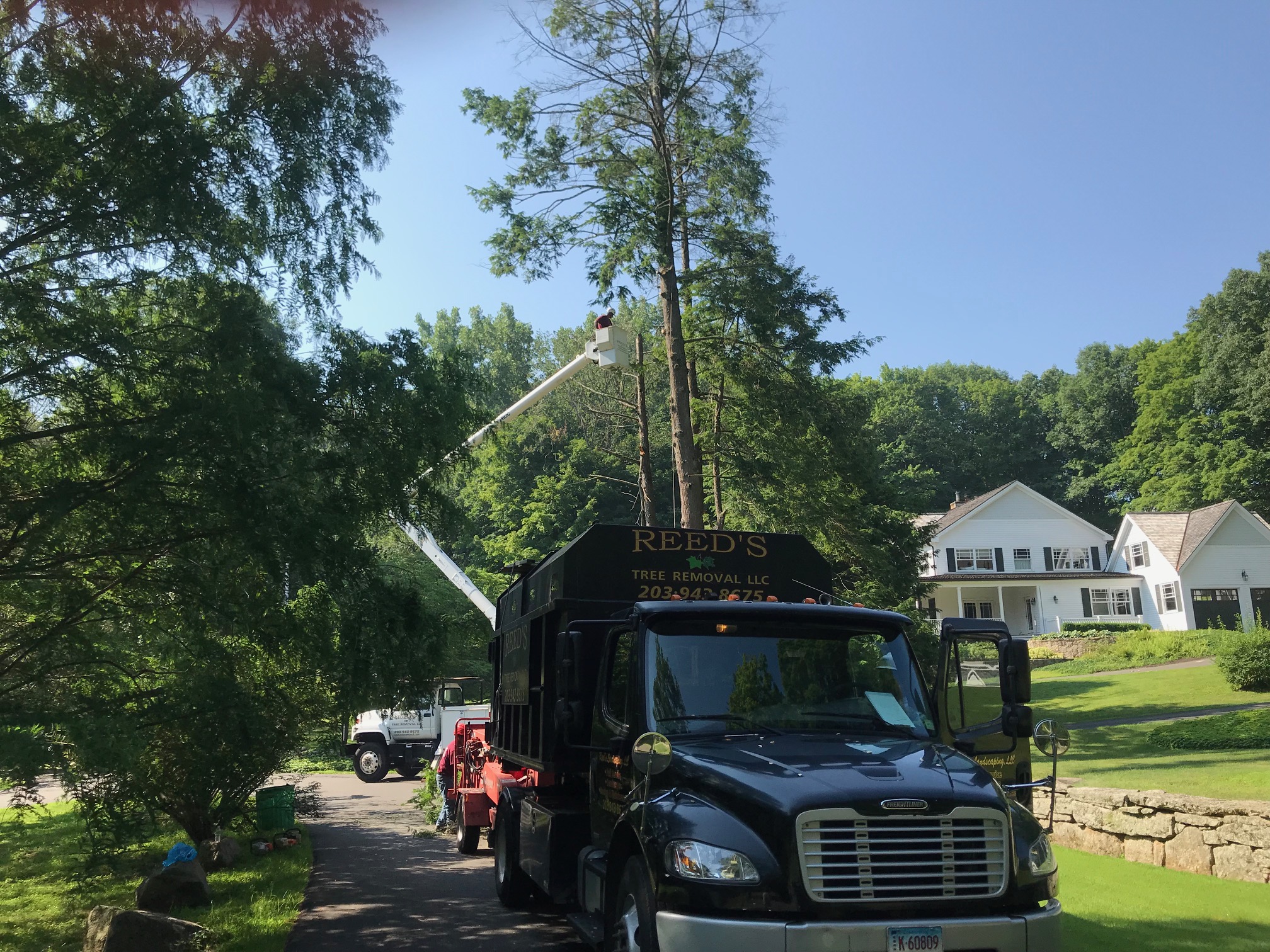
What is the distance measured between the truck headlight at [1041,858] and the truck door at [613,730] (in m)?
2.25

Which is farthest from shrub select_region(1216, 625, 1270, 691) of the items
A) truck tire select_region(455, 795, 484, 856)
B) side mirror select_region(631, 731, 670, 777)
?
side mirror select_region(631, 731, 670, 777)

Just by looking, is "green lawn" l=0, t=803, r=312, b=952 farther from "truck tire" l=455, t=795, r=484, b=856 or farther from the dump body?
the dump body

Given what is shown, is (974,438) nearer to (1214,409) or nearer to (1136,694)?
(1214,409)

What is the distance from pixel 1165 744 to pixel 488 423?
583 inches

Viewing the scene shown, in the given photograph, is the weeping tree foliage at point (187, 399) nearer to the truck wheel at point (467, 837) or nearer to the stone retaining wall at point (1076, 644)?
the truck wheel at point (467, 837)

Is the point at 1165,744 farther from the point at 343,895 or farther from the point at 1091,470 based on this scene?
the point at 1091,470

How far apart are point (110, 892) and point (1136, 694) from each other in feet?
83.6

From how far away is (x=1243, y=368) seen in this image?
55.6 m

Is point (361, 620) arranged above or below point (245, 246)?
below

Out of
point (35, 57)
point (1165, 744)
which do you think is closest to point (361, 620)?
point (35, 57)

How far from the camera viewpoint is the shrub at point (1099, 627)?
147 feet

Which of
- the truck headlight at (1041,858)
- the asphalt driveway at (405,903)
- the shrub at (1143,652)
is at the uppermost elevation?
the shrub at (1143,652)

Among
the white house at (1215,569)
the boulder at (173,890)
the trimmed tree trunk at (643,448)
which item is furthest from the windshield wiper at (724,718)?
the white house at (1215,569)

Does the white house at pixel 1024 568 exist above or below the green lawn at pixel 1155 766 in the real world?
above
